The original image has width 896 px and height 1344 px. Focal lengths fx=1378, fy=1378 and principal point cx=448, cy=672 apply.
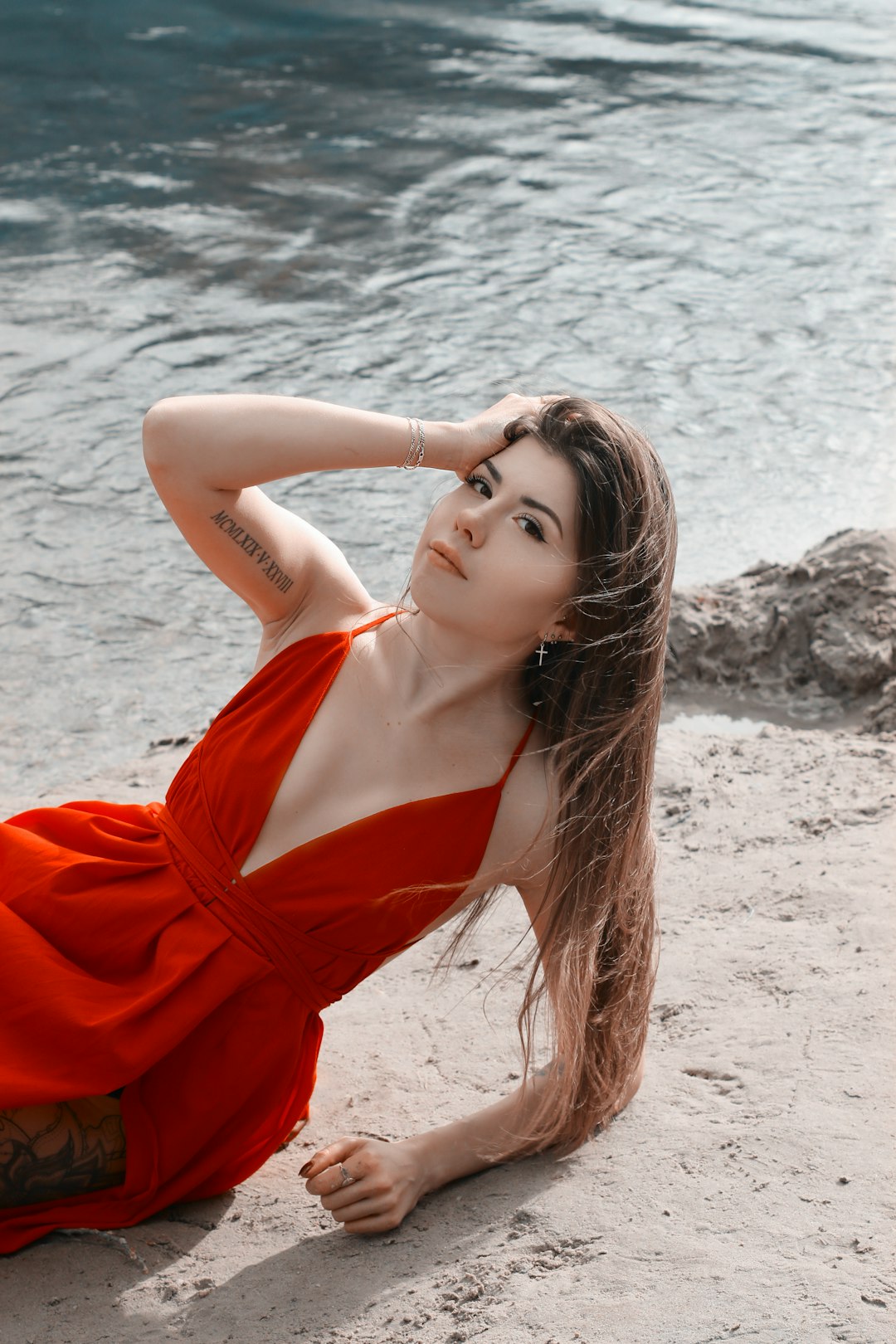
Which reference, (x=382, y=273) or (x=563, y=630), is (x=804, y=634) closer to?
(x=563, y=630)

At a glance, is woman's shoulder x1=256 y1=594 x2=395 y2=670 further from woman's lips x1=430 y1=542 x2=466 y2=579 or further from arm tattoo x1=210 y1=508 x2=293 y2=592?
woman's lips x1=430 y1=542 x2=466 y2=579

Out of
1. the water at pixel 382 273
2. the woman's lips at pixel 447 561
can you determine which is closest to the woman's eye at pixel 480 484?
the woman's lips at pixel 447 561

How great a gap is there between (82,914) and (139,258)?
6.15 m

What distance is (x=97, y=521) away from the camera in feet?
18.2

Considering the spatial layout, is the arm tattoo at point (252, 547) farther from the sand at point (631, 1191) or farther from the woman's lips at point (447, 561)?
the sand at point (631, 1191)

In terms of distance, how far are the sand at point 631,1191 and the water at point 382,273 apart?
1.65 meters

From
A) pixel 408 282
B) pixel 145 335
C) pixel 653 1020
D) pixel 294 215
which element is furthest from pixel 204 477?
pixel 294 215

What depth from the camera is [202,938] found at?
2.39m

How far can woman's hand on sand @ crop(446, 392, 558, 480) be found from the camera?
2320 millimetres

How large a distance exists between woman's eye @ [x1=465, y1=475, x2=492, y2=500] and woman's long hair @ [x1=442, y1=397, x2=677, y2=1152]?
0.08m

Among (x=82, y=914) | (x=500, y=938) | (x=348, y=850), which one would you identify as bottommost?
(x=500, y=938)

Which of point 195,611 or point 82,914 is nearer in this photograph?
point 82,914

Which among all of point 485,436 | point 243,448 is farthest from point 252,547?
point 485,436

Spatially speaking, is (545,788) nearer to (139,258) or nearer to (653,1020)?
(653,1020)
